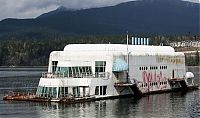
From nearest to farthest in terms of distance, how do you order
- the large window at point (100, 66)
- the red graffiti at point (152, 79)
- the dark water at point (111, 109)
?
the dark water at point (111, 109), the large window at point (100, 66), the red graffiti at point (152, 79)

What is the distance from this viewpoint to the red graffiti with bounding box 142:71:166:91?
317 feet

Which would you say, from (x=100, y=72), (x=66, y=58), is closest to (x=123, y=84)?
(x=100, y=72)

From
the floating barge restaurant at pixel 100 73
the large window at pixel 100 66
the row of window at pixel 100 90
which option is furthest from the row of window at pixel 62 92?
the large window at pixel 100 66

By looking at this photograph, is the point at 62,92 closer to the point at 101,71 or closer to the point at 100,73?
the point at 100,73

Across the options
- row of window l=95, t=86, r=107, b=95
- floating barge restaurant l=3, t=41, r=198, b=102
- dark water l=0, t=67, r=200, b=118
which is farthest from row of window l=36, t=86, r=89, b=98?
dark water l=0, t=67, r=200, b=118

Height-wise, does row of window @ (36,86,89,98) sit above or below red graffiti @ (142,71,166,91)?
below

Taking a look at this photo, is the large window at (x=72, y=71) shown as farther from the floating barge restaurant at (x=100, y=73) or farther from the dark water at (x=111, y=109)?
the dark water at (x=111, y=109)

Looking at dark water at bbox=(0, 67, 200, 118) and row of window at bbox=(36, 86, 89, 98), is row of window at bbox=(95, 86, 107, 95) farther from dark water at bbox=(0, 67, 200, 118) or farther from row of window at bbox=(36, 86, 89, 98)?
dark water at bbox=(0, 67, 200, 118)

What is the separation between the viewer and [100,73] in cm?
8594

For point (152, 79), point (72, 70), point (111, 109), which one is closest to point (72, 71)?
point (72, 70)

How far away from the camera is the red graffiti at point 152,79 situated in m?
96.6

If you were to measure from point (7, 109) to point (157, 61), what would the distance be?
38.3 m

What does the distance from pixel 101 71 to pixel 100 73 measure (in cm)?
154

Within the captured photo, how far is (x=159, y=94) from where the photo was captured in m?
97.9
